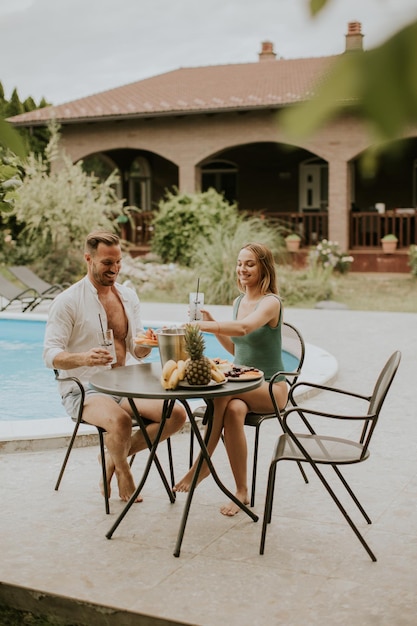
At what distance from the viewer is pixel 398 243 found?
20484 mm

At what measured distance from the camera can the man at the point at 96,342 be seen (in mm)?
4117

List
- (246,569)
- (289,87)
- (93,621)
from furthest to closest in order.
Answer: (289,87)
(246,569)
(93,621)

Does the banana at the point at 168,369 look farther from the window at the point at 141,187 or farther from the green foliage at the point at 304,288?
the window at the point at 141,187

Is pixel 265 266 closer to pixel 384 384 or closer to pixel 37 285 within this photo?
pixel 384 384

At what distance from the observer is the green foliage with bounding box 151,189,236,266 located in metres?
18.8

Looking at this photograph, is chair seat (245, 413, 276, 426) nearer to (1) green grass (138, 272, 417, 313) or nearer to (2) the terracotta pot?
(1) green grass (138, 272, 417, 313)

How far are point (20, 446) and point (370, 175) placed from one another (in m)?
4.78

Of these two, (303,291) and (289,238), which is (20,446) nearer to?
(303,291)

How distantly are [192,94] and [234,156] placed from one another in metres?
2.61

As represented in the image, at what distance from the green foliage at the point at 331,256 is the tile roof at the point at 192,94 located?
11.5 feet

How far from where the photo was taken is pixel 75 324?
4.35 meters

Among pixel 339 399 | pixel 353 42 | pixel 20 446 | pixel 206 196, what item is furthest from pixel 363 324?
pixel 353 42

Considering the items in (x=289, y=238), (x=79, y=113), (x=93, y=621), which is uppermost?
(x=79, y=113)

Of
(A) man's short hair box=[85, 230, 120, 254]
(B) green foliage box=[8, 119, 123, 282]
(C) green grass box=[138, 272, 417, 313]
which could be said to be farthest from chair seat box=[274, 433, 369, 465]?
(B) green foliage box=[8, 119, 123, 282]
